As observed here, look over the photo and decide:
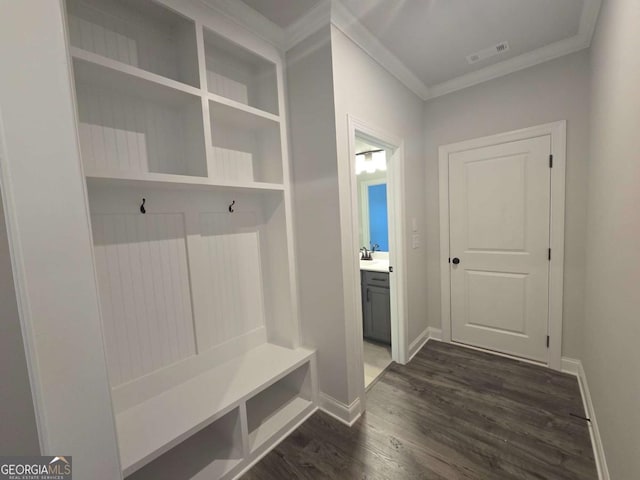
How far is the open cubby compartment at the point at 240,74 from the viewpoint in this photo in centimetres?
171

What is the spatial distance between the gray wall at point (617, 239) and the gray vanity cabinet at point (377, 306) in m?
1.50

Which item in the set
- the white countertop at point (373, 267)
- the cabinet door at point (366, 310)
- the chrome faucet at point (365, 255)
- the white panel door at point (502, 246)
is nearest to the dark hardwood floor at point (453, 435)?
the white panel door at point (502, 246)

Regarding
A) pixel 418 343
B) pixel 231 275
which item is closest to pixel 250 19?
pixel 231 275

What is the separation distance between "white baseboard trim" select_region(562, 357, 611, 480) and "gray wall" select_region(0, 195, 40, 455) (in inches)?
91.2

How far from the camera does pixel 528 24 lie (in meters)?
1.87

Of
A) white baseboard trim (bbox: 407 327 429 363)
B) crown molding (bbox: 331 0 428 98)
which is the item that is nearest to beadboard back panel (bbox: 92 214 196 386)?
crown molding (bbox: 331 0 428 98)

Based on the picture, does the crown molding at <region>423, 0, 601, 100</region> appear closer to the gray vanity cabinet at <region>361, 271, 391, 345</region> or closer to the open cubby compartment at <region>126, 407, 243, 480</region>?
the gray vanity cabinet at <region>361, 271, 391, 345</region>

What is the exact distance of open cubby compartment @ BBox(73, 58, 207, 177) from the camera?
1.29 meters

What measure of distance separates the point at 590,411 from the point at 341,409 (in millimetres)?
1607

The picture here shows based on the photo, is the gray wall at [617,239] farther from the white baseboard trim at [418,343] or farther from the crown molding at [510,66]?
the white baseboard trim at [418,343]

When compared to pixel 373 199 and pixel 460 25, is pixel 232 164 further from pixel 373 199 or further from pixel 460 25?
pixel 373 199

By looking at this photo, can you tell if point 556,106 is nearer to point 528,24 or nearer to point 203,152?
point 528,24

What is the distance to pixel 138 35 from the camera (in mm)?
1440

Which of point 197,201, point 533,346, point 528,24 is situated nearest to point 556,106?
point 528,24
